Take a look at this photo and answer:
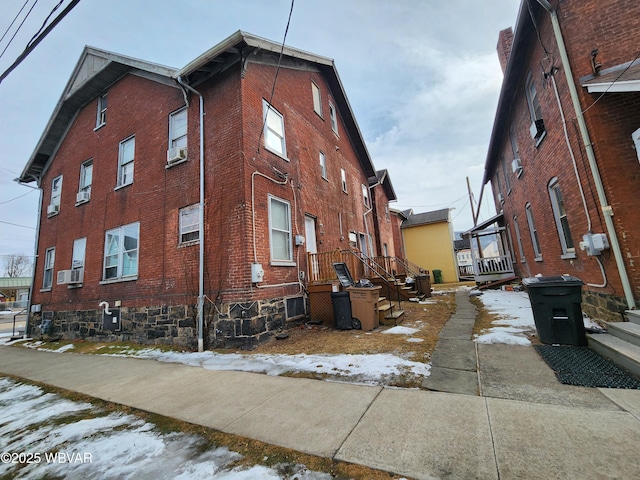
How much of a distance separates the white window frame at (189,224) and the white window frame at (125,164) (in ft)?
10.5

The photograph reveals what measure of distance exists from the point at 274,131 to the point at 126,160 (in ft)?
17.8

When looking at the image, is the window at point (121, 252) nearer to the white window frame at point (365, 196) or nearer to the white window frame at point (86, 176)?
the white window frame at point (86, 176)

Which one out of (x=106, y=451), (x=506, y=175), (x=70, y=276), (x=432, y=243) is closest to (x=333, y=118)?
(x=506, y=175)

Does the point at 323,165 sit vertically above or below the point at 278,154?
above

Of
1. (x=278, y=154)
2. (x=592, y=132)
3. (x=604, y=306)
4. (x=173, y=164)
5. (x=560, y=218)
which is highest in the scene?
(x=278, y=154)

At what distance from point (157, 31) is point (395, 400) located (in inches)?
320

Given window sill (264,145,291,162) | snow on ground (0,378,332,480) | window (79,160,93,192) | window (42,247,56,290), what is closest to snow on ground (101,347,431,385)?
snow on ground (0,378,332,480)

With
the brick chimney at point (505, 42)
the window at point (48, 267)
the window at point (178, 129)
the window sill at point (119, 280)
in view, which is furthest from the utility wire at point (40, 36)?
the brick chimney at point (505, 42)

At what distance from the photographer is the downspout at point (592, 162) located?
4.47 meters

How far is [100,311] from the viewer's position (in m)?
8.89

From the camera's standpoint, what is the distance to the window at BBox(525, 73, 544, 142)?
706 cm

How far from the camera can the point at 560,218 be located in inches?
284

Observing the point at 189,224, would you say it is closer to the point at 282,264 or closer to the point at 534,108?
the point at 282,264

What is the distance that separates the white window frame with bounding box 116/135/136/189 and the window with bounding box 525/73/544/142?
12.0 meters
